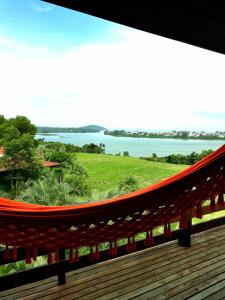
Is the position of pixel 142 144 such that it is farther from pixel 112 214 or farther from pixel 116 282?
pixel 112 214

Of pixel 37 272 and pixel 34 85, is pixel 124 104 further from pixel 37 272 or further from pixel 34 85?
pixel 37 272

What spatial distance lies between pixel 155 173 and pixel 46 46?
1819 centimetres

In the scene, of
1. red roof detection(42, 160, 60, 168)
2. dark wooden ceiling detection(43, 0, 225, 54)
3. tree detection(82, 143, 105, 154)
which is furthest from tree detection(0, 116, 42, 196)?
dark wooden ceiling detection(43, 0, 225, 54)

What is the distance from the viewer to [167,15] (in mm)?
957

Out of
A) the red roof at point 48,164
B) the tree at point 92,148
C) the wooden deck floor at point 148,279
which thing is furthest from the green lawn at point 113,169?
the wooden deck floor at point 148,279

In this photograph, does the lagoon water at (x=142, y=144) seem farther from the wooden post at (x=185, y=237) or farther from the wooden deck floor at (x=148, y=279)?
the wooden deck floor at (x=148, y=279)

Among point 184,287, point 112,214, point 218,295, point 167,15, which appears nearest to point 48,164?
point 184,287

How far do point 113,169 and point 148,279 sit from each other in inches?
847

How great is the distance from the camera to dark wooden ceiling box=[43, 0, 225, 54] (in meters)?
0.85

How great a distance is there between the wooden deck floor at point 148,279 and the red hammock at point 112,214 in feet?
2.33

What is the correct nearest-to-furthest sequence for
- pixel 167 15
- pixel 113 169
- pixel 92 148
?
pixel 167 15
pixel 92 148
pixel 113 169

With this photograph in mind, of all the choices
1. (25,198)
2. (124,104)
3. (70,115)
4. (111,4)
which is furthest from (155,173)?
(111,4)

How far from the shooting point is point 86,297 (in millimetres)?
1736

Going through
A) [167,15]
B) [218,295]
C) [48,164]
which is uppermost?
[167,15]
